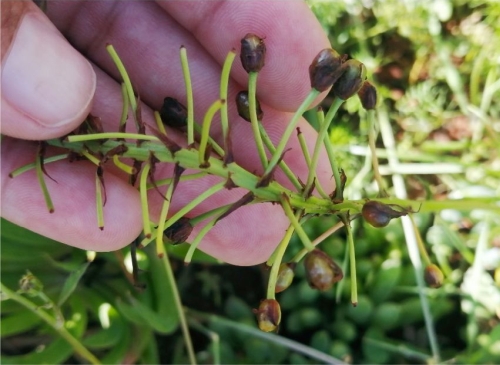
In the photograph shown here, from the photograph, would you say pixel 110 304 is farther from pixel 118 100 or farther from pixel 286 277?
pixel 286 277

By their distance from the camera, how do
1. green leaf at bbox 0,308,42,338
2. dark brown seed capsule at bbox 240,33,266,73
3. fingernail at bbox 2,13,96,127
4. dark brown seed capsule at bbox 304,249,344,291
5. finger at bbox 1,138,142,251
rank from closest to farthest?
dark brown seed capsule at bbox 304,249,344,291 → dark brown seed capsule at bbox 240,33,266,73 → fingernail at bbox 2,13,96,127 → finger at bbox 1,138,142,251 → green leaf at bbox 0,308,42,338

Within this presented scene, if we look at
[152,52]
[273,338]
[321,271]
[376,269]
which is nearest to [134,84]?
[152,52]

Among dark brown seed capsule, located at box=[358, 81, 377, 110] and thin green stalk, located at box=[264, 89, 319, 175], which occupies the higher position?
dark brown seed capsule, located at box=[358, 81, 377, 110]

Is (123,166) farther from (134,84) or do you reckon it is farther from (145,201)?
(134,84)

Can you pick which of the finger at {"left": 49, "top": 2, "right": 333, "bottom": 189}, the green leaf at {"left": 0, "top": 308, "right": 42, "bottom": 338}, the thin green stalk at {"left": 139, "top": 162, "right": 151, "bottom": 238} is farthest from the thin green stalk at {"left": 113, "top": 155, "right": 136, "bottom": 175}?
the green leaf at {"left": 0, "top": 308, "right": 42, "bottom": 338}

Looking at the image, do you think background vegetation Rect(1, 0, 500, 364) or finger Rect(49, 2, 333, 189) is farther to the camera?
background vegetation Rect(1, 0, 500, 364)

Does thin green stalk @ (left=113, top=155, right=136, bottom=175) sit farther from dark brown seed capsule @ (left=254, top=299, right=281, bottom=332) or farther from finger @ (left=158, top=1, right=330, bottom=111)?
finger @ (left=158, top=1, right=330, bottom=111)
